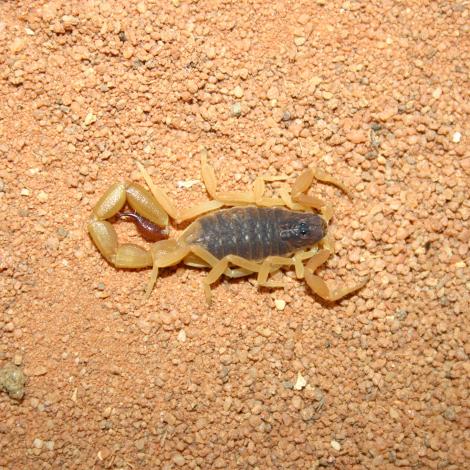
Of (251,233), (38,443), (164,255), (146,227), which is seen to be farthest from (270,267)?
(38,443)

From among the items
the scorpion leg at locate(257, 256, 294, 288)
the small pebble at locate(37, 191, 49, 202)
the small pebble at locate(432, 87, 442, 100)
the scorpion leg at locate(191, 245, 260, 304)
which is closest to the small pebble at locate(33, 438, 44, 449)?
the scorpion leg at locate(191, 245, 260, 304)

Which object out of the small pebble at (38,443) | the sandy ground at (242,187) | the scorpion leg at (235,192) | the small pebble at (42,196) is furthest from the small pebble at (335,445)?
the small pebble at (42,196)

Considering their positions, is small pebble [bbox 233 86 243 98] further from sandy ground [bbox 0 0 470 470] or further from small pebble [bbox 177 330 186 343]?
small pebble [bbox 177 330 186 343]

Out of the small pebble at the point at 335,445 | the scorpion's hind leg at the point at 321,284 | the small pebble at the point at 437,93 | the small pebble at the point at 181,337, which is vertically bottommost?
the small pebble at the point at 335,445

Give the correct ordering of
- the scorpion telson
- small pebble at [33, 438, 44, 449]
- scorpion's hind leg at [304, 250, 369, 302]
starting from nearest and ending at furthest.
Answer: small pebble at [33, 438, 44, 449], scorpion's hind leg at [304, 250, 369, 302], the scorpion telson

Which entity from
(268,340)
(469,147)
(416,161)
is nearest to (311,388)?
(268,340)

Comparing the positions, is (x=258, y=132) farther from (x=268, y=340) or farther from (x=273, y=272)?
(x=268, y=340)

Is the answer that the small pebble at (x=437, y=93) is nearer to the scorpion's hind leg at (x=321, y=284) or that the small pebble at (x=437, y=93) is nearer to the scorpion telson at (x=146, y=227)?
the scorpion's hind leg at (x=321, y=284)
